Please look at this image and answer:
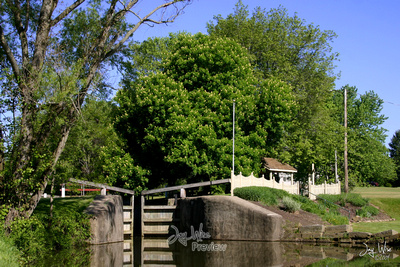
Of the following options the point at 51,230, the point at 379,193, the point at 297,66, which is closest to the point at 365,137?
the point at 379,193

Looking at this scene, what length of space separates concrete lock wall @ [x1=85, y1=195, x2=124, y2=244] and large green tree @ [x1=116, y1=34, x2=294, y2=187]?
5244 millimetres

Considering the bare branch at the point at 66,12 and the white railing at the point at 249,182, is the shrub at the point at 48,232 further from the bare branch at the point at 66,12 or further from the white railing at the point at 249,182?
the white railing at the point at 249,182

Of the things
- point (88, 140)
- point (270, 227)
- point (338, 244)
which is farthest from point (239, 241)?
point (88, 140)

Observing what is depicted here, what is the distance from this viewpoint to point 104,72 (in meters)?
19.1

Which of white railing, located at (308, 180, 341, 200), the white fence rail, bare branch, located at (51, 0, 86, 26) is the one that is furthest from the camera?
white railing, located at (308, 180, 341, 200)

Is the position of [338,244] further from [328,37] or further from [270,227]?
[328,37]

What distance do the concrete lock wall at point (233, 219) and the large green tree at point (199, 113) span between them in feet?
17.1

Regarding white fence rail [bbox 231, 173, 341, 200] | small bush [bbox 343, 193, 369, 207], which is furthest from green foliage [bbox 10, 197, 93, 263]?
small bush [bbox 343, 193, 369, 207]

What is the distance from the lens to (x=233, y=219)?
2227 centimetres

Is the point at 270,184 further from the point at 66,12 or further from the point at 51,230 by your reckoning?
the point at 66,12

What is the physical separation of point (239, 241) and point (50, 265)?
9.28 meters

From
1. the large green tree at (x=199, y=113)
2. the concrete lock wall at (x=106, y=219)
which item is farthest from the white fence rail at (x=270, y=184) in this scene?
the concrete lock wall at (x=106, y=219)

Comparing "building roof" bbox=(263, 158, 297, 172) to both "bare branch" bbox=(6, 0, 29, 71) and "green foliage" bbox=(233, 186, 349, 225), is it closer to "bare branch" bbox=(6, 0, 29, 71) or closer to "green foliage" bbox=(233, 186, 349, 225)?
"green foliage" bbox=(233, 186, 349, 225)

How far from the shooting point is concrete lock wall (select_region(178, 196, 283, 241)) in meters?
21.1
